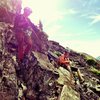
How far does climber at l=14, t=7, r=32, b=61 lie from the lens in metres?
29.9

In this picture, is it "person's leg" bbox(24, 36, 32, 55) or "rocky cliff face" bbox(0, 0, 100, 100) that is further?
"person's leg" bbox(24, 36, 32, 55)

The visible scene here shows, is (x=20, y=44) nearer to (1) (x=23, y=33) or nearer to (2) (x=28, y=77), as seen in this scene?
(1) (x=23, y=33)

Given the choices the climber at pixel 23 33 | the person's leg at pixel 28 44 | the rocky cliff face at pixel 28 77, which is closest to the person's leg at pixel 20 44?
the climber at pixel 23 33

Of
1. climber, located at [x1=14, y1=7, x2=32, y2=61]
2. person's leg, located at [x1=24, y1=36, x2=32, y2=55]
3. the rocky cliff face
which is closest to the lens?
the rocky cliff face

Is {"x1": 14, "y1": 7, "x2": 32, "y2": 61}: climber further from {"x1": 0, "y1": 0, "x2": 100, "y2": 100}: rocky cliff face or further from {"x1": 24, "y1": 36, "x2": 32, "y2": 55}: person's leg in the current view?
{"x1": 0, "y1": 0, "x2": 100, "y2": 100}: rocky cliff face

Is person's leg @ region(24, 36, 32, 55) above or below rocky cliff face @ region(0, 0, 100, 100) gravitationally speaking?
above

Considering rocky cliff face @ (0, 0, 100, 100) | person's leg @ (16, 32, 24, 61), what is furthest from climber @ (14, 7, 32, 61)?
rocky cliff face @ (0, 0, 100, 100)

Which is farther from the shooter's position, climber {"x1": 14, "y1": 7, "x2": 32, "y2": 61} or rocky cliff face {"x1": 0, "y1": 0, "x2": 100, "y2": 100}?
climber {"x1": 14, "y1": 7, "x2": 32, "y2": 61}

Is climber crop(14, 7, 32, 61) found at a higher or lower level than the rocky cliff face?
higher

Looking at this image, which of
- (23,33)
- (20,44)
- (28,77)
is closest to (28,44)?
(20,44)

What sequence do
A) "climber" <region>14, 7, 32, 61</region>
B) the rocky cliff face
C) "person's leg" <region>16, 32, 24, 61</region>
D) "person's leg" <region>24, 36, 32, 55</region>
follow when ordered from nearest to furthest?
the rocky cliff face < "person's leg" <region>16, 32, 24, 61</region> < "climber" <region>14, 7, 32, 61</region> < "person's leg" <region>24, 36, 32, 55</region>

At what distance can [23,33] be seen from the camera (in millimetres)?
30234

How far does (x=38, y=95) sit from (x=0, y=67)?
6.63 meters

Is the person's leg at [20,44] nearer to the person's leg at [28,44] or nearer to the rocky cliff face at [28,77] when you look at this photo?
the rocky cliff face at [28,77]
